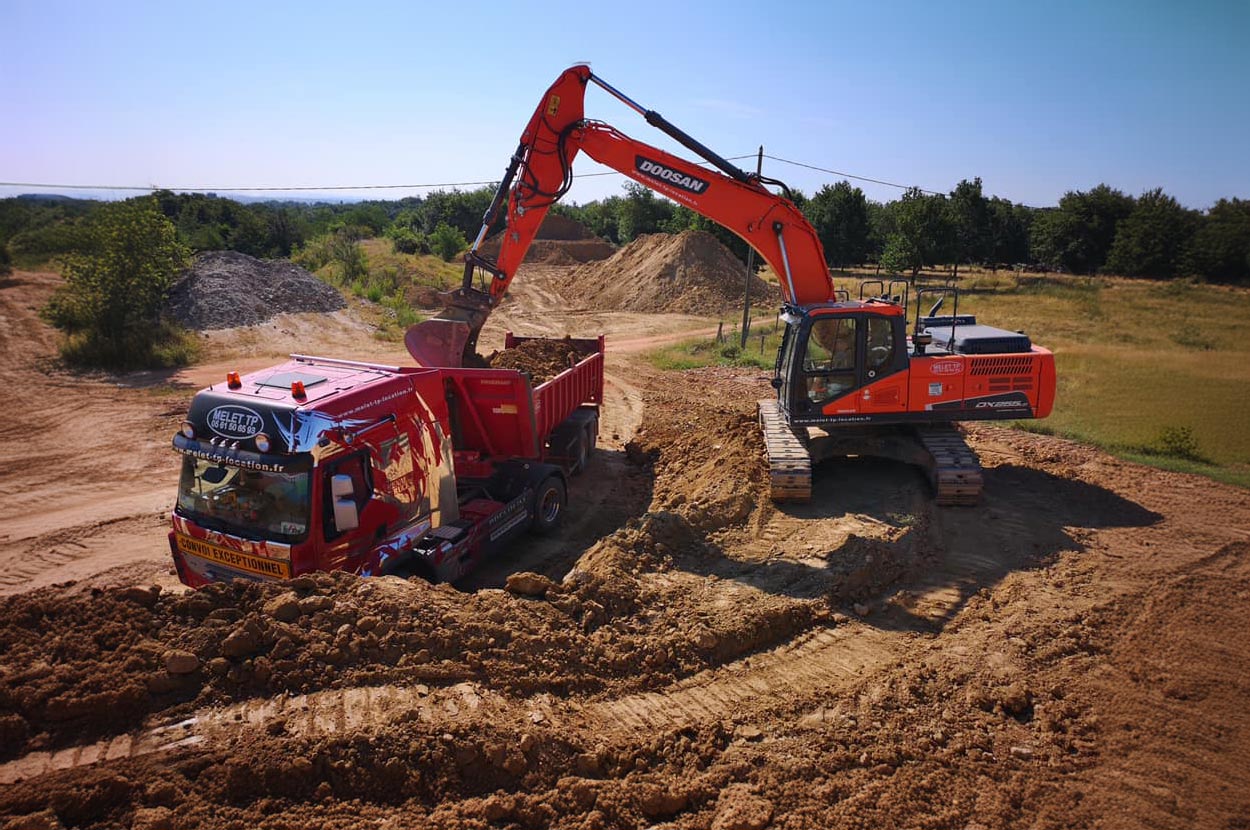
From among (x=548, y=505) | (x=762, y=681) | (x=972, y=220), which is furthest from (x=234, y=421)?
(x=972, y=220)

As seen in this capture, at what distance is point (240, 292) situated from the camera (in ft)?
79.6

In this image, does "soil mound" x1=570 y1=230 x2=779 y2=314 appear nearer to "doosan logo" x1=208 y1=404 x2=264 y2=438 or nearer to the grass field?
the grass field

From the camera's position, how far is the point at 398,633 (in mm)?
5352

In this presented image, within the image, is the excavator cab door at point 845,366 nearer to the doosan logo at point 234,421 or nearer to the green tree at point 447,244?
the doosan logo at point 234,421

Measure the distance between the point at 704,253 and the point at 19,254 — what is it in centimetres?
3001

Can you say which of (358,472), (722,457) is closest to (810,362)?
(722,457)

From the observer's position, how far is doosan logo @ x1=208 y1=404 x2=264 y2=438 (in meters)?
6.16

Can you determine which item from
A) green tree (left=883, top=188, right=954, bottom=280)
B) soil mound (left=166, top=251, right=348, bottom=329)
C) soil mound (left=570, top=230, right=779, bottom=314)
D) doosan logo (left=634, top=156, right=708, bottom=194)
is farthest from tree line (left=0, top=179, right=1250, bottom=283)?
doosan logo (left=634, top=156, right=708, bottom=194)

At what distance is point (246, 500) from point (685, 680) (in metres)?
3.98

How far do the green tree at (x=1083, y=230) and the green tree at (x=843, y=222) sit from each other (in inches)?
537

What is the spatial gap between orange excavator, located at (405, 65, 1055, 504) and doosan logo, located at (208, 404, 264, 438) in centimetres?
449

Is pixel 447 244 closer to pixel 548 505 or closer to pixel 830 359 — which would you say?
pixel 548 505

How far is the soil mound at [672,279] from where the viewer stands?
34.4 meters

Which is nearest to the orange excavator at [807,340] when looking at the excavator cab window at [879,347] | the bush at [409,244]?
the excavator cab window at [879,347]
